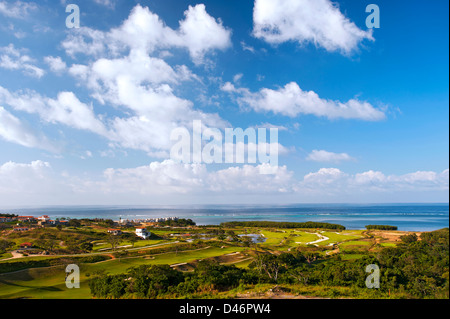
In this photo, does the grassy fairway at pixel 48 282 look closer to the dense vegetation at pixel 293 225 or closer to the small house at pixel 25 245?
the small house at pixel 25 245

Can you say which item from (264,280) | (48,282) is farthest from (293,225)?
(48,282)

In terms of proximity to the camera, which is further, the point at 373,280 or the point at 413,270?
the point at 413,270

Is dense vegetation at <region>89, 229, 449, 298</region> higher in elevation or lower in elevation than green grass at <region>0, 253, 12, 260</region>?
higher

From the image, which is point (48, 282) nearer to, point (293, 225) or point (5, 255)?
point (5, 255)

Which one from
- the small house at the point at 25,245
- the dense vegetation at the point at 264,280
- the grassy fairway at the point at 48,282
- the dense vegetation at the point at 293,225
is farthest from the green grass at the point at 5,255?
the dense vegetation at the point at 293,225

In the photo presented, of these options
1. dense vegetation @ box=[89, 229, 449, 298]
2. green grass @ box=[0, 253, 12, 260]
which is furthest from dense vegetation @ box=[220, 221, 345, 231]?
green grass @ box=[0, 253, 12, 260]

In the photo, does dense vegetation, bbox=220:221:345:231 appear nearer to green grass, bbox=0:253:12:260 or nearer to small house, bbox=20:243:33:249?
small house, bbox=20:243:33:249
